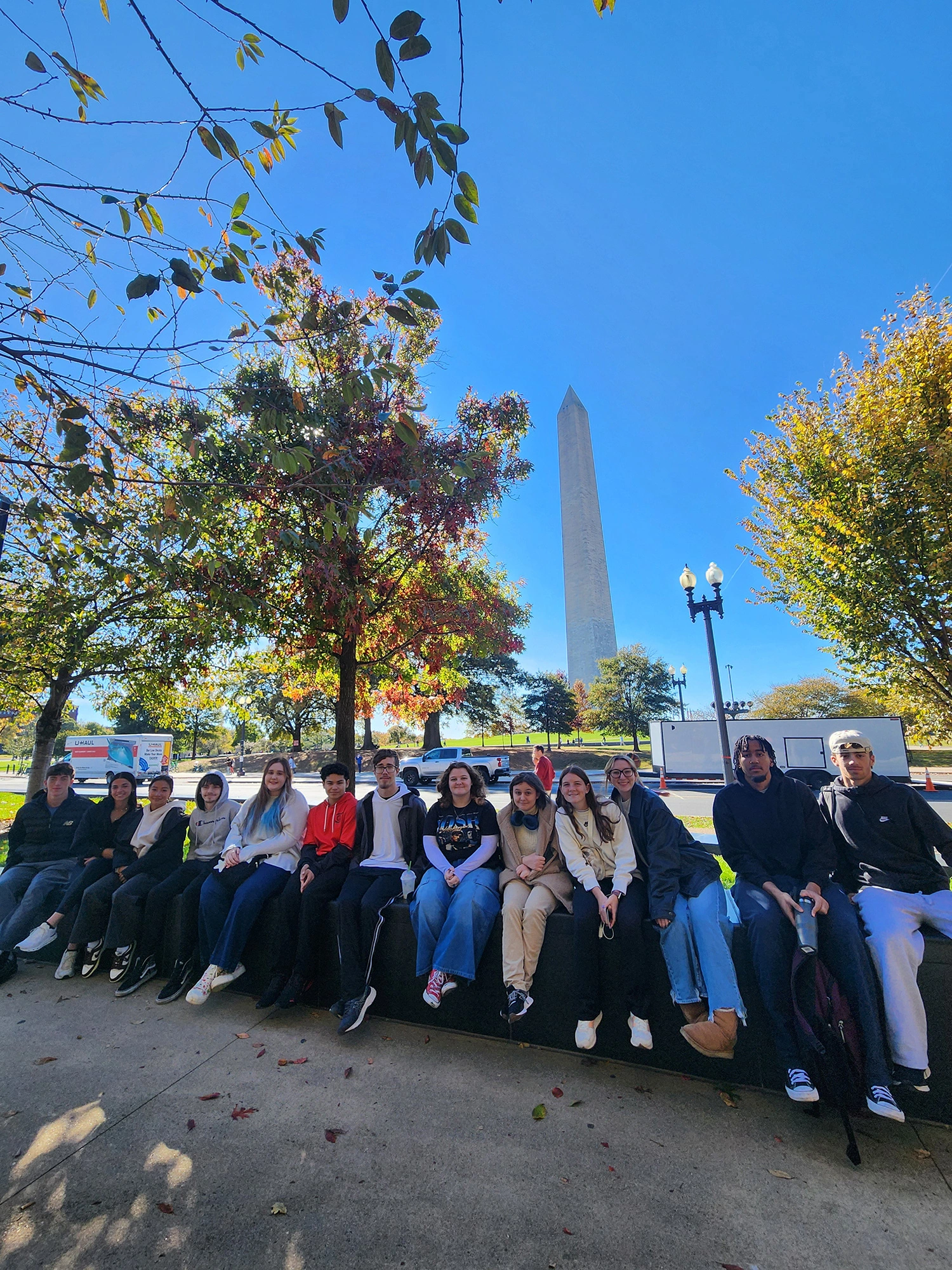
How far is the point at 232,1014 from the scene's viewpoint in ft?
12.1

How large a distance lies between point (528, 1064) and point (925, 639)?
9499 millimetres

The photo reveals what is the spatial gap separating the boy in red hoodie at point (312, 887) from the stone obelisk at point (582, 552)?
1830 inches

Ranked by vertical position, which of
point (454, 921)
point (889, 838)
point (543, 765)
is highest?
point (543, 765)

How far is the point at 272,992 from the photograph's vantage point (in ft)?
12.2

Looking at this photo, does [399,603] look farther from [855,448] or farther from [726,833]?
[855,448]

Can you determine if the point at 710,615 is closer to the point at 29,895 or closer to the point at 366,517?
the point at 366,517

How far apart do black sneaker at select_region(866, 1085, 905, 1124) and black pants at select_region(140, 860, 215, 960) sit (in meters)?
4.08

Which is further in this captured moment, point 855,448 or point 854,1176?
point 855,448

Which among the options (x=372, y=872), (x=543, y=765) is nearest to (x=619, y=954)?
(x=372, y=872)

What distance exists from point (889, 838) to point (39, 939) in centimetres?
599

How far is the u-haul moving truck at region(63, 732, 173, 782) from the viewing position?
32.0m

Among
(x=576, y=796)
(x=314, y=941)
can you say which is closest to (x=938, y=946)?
(x=576, y=796)

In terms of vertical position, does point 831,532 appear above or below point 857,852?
above

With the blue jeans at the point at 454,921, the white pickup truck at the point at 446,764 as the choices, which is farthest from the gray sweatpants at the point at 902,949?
the white pickup truck at the point at 446,764
